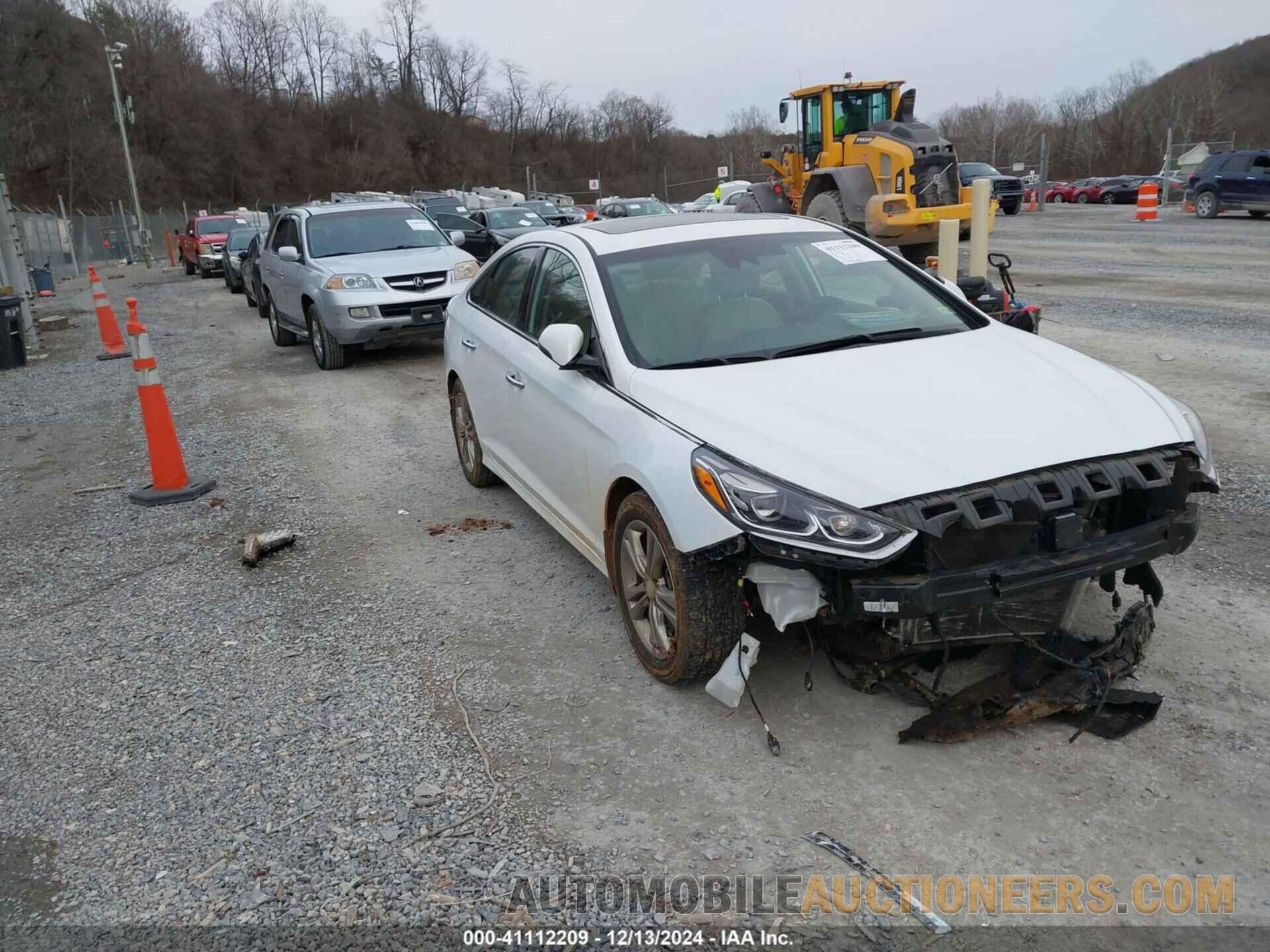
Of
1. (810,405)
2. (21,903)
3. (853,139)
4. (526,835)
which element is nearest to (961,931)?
(526,835)

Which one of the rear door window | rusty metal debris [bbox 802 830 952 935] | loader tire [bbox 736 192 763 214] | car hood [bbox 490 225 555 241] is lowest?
rusty metal debris [bbox 802 830 952 935]

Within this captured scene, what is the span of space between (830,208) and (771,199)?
2.59 meters

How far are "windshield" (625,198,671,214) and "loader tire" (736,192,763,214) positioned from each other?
4665 mm

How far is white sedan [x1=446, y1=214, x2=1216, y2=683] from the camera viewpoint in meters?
3.12

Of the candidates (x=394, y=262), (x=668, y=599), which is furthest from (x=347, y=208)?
(x=668, y=599)

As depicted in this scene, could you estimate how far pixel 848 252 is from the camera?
4926 millimetres

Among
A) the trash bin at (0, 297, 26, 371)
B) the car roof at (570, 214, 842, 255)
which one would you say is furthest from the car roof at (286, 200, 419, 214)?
the car roof at (570, 214, 842, 255)

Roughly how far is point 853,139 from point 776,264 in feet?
47.3

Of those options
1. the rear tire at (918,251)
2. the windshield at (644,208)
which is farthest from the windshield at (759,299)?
the windshield at (644,208)

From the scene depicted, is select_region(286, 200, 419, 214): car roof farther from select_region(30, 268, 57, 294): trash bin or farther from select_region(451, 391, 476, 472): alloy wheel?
select_region(30, 268, 57, 294): trash bin

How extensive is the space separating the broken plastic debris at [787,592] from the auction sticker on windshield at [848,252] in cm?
214

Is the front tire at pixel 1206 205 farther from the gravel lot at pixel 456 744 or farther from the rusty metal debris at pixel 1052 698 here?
the rusty metal debris at pixel 1052 698

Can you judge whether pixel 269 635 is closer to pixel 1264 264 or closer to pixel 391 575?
pixel 391 575

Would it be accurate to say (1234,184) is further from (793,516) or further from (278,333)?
(793,516)
